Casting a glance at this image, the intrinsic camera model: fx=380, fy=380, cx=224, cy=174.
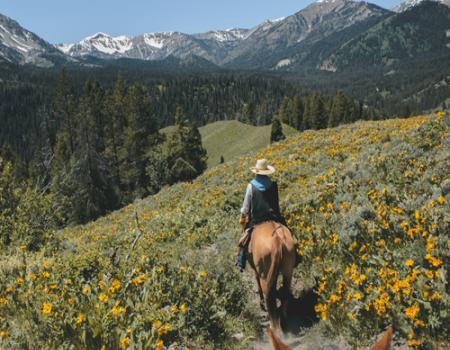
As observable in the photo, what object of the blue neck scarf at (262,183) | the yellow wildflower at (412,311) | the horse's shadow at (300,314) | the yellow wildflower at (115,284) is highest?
the blue neck scarf at (262,183)

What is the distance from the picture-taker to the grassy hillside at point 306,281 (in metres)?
5.31

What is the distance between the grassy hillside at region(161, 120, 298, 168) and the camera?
84.3 meters

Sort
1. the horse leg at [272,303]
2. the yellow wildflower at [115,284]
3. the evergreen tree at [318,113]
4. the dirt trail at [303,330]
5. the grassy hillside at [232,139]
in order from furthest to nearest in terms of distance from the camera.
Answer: the evergreen tree at [318,113], the grassy hillside at [232,139], the horse leg at [272,303], the dirt trail at [303,330], the yellow wildflower at [115,284]

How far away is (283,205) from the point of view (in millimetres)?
12305

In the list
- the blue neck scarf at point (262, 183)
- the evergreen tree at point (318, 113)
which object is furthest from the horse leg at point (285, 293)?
the evergreen tree at point (318, 113)

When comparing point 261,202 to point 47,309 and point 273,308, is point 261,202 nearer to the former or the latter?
point 273,308

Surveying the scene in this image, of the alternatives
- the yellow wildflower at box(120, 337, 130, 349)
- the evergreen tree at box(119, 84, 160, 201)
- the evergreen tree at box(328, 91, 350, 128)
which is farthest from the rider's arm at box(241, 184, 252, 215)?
the evergreen tree at box(328, 91, 350, 128)

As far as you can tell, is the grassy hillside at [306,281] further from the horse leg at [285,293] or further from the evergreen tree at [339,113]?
the evergreen tree at [339,113]

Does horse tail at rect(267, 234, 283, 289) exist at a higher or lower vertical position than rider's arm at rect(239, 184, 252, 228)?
lower

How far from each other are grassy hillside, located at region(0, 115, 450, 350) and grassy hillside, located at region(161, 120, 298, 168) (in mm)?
69334

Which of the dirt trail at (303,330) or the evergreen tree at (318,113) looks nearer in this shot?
the dirt trail at (303,330)

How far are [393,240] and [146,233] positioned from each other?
9026 mm

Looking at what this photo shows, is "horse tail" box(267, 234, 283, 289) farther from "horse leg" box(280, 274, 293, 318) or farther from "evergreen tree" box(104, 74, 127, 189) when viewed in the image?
"evergreen tree" box(104, 74, 127, 189)

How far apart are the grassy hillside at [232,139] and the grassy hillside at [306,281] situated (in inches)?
2730
